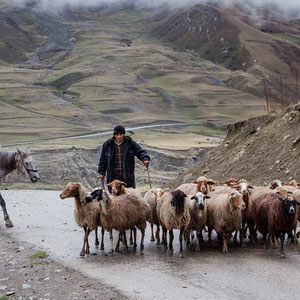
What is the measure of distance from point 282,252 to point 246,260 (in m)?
0.90

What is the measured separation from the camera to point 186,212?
38.4 feet

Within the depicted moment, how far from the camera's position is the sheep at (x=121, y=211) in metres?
11.7

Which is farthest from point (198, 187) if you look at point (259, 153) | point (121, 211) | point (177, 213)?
point (259, 153)

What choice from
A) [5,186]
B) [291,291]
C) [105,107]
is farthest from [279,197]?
[105,107]

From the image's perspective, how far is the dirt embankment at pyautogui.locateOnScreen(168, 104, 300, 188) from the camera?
805 inches

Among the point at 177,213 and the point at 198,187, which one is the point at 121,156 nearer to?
the point at 177,213

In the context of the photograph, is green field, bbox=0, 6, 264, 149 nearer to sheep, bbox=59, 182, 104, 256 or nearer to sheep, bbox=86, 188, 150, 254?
sheep, bbox=86, 188, 150, 254

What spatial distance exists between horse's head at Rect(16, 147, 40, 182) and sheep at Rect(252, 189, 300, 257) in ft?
23.2

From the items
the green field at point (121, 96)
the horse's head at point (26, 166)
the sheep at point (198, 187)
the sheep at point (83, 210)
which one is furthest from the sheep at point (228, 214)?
the green field at point (121, 96)

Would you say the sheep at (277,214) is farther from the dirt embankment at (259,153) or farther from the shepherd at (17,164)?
the shepherd at (17,164)

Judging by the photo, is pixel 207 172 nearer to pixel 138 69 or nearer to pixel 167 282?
pixel 167 282

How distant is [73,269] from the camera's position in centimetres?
1033

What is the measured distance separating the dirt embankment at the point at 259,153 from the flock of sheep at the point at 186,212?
21.7 ft

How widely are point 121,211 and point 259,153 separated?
12783mm
